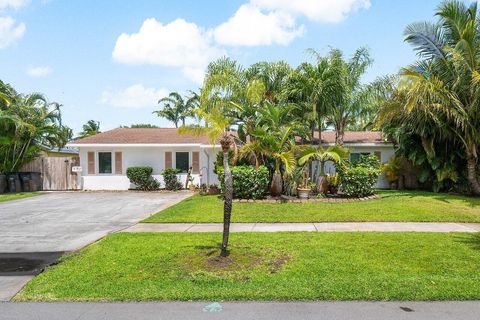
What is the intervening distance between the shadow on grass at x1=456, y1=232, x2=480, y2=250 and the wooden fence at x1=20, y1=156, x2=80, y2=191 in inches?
786

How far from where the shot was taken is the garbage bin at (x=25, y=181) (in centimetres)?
2217

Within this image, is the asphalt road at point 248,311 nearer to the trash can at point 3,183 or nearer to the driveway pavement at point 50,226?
the driveway pavement at point 50,226

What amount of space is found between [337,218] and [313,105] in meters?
7.73

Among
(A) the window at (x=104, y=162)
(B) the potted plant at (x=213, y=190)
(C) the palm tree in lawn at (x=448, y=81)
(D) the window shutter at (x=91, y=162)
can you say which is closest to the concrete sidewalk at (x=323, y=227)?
(C) the palm tree in lawn at (x=448, y=81)

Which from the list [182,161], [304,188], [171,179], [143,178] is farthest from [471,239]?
[143,178]

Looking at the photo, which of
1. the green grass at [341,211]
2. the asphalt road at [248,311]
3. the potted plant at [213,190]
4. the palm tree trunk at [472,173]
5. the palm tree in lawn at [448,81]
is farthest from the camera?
the potted plant at [213,190]

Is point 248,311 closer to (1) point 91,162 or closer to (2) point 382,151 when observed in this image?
(2) point 382,151

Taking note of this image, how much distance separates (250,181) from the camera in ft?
48.9

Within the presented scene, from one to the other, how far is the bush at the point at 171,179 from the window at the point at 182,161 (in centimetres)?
71

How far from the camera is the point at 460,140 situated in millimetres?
16391

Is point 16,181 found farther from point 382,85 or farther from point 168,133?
point 382,85

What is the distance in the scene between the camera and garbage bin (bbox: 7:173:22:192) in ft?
70.7

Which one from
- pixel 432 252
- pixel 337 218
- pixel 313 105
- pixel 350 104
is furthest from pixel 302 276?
pixel 350 104

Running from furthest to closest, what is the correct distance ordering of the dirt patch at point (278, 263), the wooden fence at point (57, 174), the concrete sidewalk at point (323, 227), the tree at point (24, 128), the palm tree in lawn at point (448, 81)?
1. the wooden fence at point (57, 174)
2. the tree at point (24, 128)
3. the palm tree in lawn at point (448, 81)
4. the concrete sidewalk at point (323, 227)
5. the dirt patch at point (278, 263)
